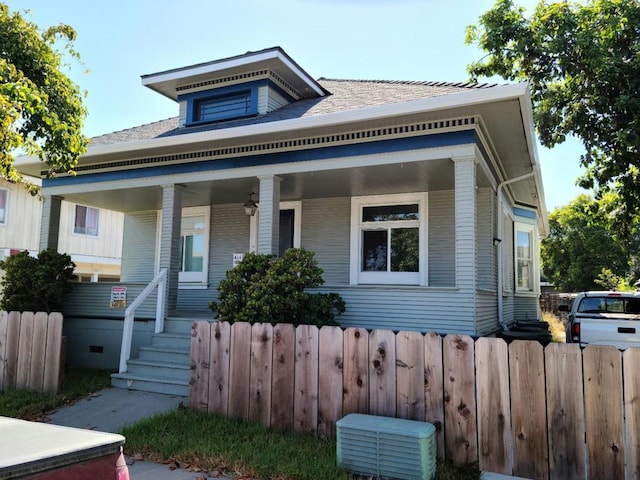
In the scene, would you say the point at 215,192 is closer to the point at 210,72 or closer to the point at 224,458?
the point at 210,72

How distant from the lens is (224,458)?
4.70m

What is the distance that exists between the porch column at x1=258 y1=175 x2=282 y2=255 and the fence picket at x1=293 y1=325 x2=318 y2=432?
2.91 meters

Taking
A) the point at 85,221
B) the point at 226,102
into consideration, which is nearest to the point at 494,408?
the point at 226,102

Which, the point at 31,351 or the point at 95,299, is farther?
the point at 95,299

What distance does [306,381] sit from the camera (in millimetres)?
5570

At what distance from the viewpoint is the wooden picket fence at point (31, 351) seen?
24.5ft

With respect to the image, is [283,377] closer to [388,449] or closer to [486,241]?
[388,449]

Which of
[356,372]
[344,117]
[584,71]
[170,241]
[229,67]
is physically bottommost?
[356,372]

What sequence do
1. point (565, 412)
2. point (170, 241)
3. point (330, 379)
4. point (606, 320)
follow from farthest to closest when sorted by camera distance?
1. point (170, 241)
2. point (606, 320)
3. point (330, 379)
4. point (565, 412)

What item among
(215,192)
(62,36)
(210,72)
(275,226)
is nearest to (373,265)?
(275,226)

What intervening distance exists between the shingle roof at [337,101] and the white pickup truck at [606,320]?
4574 mm

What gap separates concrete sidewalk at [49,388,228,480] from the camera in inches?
246

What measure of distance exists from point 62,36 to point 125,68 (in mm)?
4556

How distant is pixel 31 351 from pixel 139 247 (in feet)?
17.9
